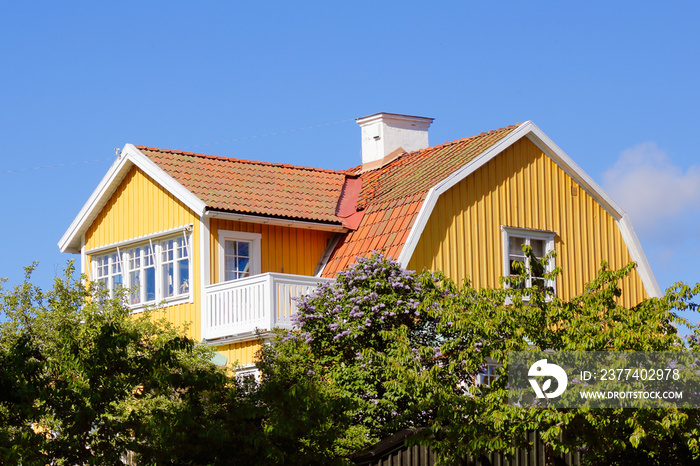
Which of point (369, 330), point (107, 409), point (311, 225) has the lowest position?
point (107, 409)

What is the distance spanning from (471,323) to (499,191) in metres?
10.3

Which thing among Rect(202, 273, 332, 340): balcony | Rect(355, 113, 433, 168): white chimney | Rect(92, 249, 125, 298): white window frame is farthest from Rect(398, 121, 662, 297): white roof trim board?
Rect(92, 249, 125, 298): white window frame

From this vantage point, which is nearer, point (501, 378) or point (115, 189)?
point (501, 378)

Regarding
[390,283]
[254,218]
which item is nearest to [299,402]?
[390,283]

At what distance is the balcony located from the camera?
2412 cm

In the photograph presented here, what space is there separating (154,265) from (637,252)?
12.4 metres

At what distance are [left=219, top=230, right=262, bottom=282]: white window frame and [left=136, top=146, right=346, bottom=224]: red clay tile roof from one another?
675 millimetres

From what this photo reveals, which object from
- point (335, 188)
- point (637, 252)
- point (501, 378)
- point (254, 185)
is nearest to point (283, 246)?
point (254, 185)

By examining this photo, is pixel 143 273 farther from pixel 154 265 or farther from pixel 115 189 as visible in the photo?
pixel 115 189

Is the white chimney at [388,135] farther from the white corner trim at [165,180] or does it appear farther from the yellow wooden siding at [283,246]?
the white corner trim at [165,180]

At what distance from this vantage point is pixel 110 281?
29031 millimetres

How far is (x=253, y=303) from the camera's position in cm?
2444

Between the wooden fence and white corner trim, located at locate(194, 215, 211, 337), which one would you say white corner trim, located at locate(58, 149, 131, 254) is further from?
the wooden fence

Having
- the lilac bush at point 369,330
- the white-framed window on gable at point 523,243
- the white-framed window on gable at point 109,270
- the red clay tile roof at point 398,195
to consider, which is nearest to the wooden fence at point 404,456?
the lilac bush at point 369,330
